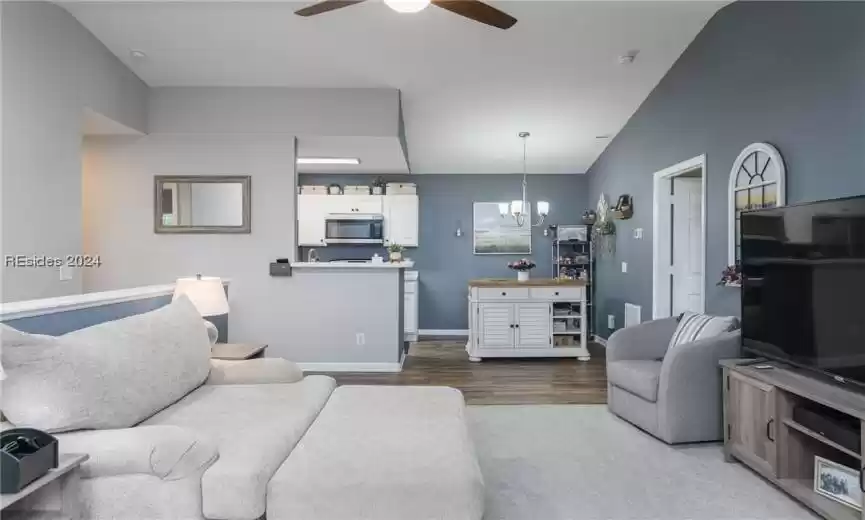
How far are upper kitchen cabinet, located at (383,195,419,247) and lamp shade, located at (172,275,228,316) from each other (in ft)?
13.3

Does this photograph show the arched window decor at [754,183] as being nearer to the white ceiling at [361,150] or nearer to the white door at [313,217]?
the white ceiling at [361,150]

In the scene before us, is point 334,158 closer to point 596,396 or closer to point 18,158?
point 18,158

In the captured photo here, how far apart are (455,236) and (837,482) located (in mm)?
5815

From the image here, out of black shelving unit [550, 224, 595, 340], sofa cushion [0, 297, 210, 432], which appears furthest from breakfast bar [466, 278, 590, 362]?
sofa cushion [0, 297, 210, 432]

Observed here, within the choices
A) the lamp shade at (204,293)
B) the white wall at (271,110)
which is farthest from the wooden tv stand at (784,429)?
the white wall at (271,110)

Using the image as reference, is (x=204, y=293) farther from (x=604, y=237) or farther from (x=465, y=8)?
(x=604, y=237)

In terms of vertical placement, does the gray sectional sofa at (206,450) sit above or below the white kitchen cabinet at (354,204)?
below

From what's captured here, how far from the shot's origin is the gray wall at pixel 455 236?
304 inches

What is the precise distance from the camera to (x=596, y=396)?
4.30m

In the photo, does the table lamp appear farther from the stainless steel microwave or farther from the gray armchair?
the stainless steel microwave

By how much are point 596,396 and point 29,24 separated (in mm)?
4884

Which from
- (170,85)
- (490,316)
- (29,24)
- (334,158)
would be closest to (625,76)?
(490,316)

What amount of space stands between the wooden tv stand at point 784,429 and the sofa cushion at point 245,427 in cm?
205

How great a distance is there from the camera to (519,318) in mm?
5723
